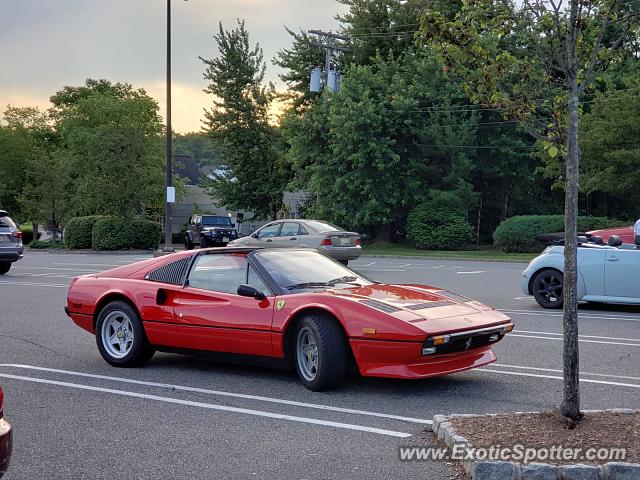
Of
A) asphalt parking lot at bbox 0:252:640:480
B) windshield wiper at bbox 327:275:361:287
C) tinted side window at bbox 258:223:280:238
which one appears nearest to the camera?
asphalt parking lot at bbox 0:252:640:480

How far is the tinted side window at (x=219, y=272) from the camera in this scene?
7.91 meters

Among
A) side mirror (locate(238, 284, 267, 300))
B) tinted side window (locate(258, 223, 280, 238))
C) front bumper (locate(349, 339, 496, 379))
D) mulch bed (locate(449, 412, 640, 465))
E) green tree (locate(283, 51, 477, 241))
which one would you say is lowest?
mulch bed (locate(449, 412, 640, 465))

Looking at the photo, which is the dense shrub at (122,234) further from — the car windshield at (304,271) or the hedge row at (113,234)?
the car windshield at (304,271)

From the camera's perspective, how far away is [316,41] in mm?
47750

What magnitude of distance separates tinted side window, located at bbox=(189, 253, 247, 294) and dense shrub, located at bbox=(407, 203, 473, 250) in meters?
30.4

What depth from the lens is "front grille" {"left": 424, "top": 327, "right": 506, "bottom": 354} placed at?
676cm

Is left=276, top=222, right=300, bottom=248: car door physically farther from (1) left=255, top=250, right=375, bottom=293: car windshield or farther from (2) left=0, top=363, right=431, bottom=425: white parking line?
(2) left=0, top=363, right=431, bottom=425: white parking line

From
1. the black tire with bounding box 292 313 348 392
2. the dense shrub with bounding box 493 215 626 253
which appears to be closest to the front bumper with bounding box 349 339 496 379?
the black tire with bounding box 292 313 348 392

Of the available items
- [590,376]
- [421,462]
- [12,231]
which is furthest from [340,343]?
[12,231]

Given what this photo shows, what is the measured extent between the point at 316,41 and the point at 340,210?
1318cm

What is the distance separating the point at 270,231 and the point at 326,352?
16.7 meters

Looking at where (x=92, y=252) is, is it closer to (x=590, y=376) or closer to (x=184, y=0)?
(x=184, y=0)

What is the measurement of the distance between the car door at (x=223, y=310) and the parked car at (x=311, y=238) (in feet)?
45.3

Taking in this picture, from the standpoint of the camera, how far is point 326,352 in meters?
6.87
